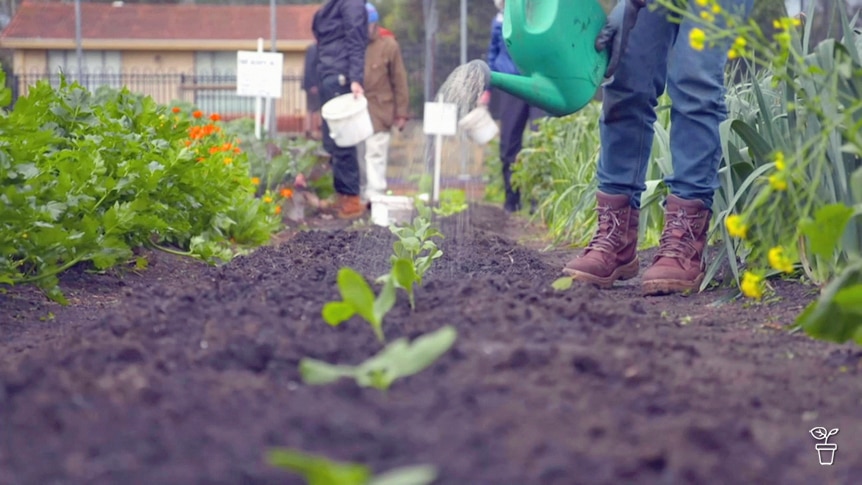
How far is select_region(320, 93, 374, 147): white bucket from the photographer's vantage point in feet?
25.6

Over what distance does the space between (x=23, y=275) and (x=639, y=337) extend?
1.94 meters

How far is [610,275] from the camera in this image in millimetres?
3227

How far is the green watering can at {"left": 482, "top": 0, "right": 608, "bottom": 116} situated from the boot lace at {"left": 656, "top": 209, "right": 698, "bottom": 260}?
1.53 ft

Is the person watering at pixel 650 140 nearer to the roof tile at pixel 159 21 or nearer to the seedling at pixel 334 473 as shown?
the seedling at pixel 334 473

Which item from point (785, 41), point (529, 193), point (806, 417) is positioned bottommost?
point (529, 193)

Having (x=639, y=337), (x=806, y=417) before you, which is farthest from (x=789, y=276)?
(x=806, y=417)

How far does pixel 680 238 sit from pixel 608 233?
26cm

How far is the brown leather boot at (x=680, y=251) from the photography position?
9.90ft

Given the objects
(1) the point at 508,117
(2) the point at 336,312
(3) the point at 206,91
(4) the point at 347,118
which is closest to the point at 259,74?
(4) the point at 347,118

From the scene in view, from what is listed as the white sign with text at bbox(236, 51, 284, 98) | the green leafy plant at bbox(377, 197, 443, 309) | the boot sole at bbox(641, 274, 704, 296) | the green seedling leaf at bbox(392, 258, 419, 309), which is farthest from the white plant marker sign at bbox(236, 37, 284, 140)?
the green seedling leaf at bbox(392, 258, 419, 309)

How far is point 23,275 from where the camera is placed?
3.10 m

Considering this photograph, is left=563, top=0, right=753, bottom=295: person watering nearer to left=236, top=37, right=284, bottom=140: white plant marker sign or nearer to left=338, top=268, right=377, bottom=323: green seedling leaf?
left=338, top=268, right=377, bottom=323: green seedling leaf

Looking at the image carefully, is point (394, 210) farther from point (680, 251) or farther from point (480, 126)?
point (680, 251)

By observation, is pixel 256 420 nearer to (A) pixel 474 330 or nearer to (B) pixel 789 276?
(A) pixel 474 330
